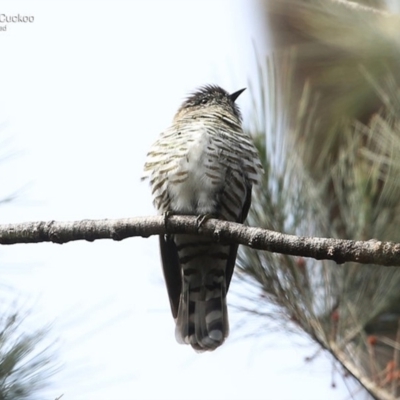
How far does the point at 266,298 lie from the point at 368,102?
1.16 metres

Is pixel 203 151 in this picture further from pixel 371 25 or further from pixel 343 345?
pixel 371 25

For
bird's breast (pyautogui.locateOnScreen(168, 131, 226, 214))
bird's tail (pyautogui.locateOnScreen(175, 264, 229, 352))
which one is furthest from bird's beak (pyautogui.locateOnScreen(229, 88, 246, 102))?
bird's tail (pyautogui.locateOnScreen(175, 264, 229, 352))

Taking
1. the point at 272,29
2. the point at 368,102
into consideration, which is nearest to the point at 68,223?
the point at 368,102

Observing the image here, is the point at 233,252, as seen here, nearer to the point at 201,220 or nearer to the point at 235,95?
the point at 201,220

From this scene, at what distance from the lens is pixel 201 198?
3842 millimetres

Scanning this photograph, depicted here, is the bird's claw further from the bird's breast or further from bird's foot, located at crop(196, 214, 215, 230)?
the bird's breast

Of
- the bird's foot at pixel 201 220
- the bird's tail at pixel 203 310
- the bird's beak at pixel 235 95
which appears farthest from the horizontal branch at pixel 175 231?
the bird's beak at pixel 235 95

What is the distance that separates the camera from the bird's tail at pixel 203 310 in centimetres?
414

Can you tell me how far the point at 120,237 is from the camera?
3.01 meters

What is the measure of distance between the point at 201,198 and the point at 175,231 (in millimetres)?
669

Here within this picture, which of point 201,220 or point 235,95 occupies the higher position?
point 235,95

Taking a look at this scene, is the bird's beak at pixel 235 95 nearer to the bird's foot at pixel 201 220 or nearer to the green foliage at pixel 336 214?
the green foliage at pixel 336 214

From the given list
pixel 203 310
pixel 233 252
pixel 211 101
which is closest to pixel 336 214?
pixel 233 252

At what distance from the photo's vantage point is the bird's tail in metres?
4.14
